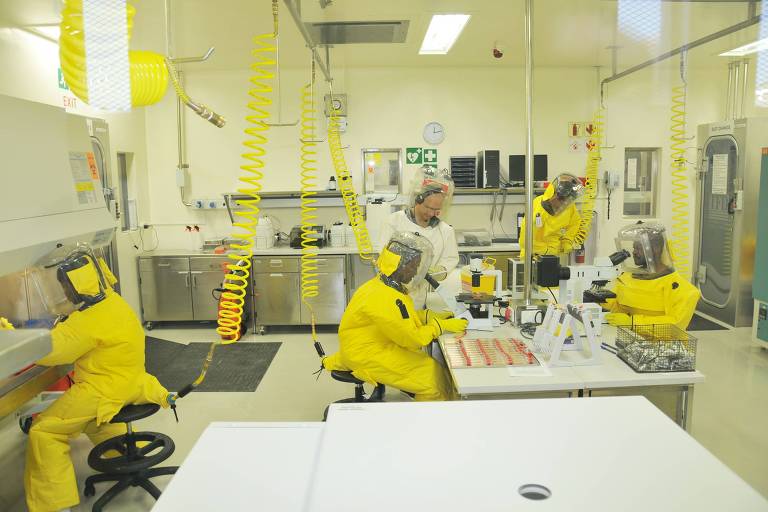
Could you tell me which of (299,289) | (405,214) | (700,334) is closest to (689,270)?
(700,334)

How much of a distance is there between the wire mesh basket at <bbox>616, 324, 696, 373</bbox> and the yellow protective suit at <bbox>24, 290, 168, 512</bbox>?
89.1 inches

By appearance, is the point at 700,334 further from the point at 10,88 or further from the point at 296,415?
the point at 10,88

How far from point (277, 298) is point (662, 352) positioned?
390 centimetres

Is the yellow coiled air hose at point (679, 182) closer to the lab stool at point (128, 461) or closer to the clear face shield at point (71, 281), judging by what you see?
the lab stool at point (128, 461)

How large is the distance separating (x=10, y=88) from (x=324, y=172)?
3.13 metres

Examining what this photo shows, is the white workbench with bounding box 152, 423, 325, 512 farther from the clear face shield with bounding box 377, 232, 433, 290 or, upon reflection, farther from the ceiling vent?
the ceiling vent

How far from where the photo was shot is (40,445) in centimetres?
233

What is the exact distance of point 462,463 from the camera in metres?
0.84

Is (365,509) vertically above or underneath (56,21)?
underneath

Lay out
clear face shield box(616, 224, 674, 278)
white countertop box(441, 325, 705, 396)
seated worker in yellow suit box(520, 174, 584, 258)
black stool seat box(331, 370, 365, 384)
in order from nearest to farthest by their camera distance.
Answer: white countertop box(441, 325, 705, 396) → black stool seat box(331, 370, 365, 384) → clear face shield box(616, 224, 674, 278) → seated worker in yellow suit box(520, 174, 584, 258)

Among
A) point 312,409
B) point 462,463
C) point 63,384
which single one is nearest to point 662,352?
point 462,463

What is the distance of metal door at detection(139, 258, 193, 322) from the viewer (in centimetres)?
543

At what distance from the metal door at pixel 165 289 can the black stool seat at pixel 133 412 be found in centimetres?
304

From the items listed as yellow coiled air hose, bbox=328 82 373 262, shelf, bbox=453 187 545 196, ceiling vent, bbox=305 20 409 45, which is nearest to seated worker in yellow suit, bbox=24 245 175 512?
ceiling vent, bbox=305 20 409 45
